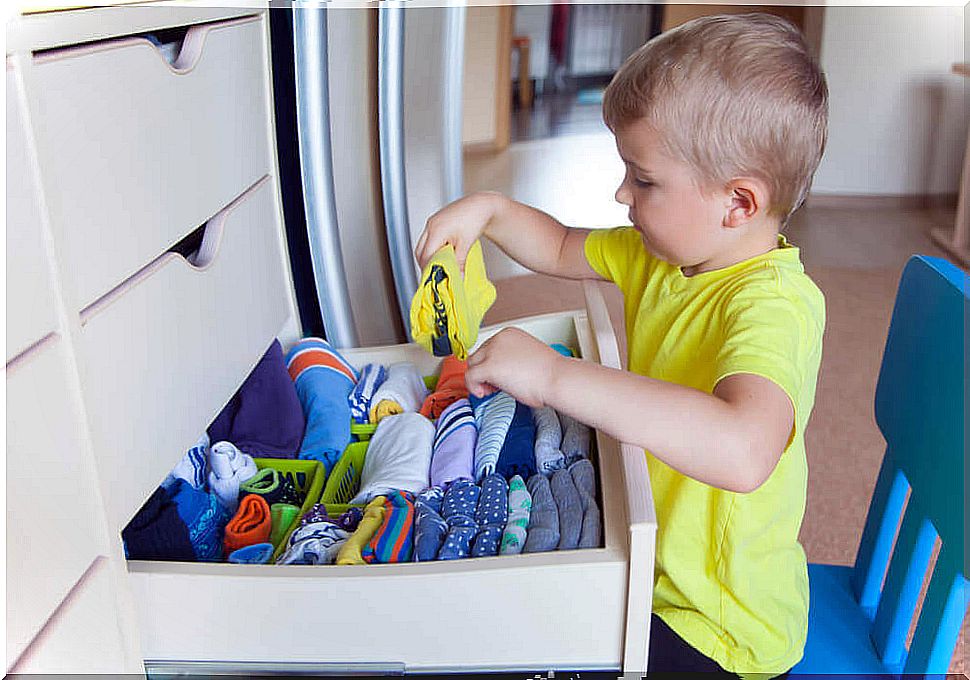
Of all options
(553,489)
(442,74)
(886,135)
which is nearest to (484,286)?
(553,489)

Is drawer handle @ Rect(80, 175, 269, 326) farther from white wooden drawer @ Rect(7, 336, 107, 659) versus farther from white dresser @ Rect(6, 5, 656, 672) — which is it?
white wooden drawer @ Rect(7, 336, 107, 659)

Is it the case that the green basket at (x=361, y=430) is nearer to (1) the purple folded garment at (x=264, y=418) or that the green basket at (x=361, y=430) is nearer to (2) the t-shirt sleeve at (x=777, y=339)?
(1) the purple folded garment at (x=264, y=418)

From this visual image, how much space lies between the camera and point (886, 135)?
3773 millimetres

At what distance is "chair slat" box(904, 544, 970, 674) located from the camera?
0.78 meters

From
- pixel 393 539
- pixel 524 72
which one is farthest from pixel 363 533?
pixel 524 72

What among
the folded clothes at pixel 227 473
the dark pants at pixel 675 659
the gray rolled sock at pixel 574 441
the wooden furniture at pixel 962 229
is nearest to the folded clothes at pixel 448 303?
the gray rolled sock at pixel 574 441

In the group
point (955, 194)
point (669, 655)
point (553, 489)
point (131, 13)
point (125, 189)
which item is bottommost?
point (955, 194)

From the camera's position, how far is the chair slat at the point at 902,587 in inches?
33.9

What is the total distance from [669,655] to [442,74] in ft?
3.41

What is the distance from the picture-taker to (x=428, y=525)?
0.81 m

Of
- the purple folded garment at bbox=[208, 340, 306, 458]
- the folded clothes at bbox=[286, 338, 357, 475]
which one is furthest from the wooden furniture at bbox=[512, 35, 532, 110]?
the purple folded garment at bbox=[208, 340, 306, 458]

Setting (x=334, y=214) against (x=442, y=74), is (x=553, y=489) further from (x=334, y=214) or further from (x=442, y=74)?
(x=442, y=74)

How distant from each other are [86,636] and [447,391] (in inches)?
21.3

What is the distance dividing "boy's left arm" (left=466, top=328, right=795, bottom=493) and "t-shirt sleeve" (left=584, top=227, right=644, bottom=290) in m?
0.37
